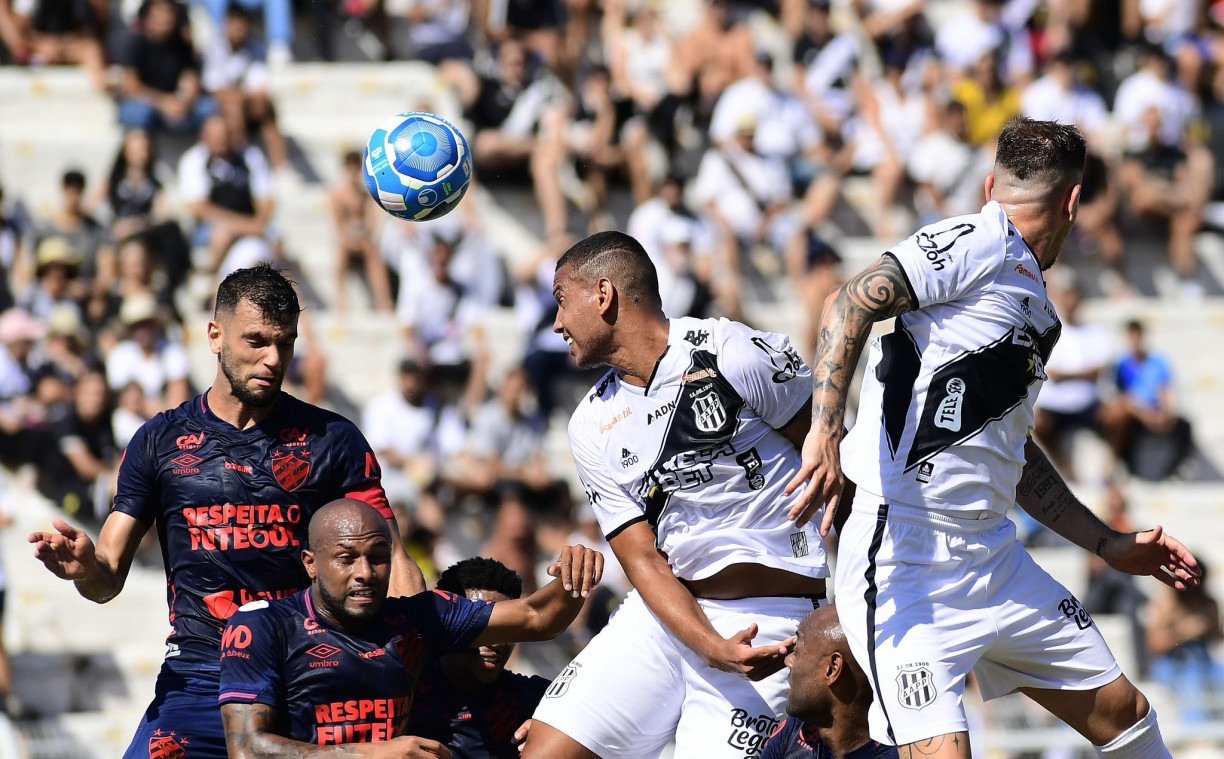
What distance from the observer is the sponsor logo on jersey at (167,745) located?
651cm

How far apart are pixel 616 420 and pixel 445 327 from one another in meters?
8.05

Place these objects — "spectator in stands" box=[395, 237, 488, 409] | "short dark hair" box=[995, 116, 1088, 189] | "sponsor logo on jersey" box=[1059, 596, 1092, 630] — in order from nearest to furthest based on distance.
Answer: "short dark hair" box=[995, 116, 1088, 189] → "sponsor logo on jersey" box=[1059, 596, 1092, 630] → "spectator in stands" box=[395, 237, 488, 409]

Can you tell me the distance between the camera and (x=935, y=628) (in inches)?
233

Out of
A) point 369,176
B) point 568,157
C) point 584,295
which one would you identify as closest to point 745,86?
point 568,157

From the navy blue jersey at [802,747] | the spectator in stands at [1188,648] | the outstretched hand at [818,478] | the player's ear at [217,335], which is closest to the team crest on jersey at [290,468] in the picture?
the player's ear at [217,335]

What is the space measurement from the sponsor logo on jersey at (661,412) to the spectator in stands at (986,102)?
10651 millimetres

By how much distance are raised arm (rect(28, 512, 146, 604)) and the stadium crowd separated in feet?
20.4

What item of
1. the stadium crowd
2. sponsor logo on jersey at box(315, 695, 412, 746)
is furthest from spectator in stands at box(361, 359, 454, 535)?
sponsor logo on jersey at box(315, 695, 412, 746)

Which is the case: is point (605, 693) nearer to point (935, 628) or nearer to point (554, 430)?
A: point (935, 628)

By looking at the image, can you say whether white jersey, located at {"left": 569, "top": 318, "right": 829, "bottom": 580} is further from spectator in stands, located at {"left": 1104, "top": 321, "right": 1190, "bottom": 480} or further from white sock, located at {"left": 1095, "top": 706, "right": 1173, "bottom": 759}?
spectator in stands, located at {"left": 1104, "top": 321, "right": 1190, "bottom": 480}

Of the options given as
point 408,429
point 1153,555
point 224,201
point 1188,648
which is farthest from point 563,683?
point 224,201

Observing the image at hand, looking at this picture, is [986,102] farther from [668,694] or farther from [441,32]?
[668,694]

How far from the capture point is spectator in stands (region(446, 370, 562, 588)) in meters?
13.3

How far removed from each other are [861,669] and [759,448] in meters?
1.09
